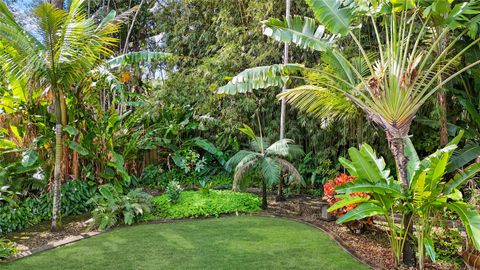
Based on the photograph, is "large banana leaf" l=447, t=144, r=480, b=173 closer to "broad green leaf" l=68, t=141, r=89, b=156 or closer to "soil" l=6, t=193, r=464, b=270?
"soil" l=6, t=193, r=464, b=270

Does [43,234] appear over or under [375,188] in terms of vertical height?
under

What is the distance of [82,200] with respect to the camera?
642 centimetres

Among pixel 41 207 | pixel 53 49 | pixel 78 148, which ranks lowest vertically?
pixel 41 207

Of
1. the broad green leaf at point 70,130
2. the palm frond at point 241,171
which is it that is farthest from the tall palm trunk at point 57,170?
the palm frond at point 241,171

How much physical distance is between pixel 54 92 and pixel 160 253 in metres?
2.75

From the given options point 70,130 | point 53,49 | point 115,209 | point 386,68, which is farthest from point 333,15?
point 115,209

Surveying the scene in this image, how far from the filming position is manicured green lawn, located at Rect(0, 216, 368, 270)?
407 cm

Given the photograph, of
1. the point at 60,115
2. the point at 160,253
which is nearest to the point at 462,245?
the point at 160,253

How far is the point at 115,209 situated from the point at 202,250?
1.89m

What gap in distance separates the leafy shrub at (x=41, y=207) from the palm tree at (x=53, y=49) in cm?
58

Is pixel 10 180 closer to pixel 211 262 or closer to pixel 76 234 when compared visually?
pixel 76 234

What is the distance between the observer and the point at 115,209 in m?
5.68

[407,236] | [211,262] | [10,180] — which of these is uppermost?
[10,180]

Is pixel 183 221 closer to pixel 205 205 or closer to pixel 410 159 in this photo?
pixel 205 205
